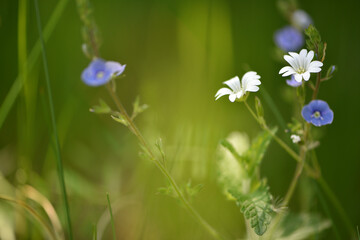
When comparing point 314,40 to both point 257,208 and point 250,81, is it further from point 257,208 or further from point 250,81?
point 257,208

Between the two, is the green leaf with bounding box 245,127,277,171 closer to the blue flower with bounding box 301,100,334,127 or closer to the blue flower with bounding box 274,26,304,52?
the blue flower with bounding box 301,100,334,127

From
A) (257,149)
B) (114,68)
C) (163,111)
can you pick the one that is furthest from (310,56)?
(163,111)

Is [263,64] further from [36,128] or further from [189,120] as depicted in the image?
[36,128]

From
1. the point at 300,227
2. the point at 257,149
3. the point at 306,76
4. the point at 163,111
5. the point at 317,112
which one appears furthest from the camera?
the point at 163,111

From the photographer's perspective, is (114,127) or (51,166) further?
(114,127)

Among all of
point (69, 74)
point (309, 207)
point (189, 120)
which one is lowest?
point (309, 207)

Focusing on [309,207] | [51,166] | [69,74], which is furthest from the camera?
[69,74]

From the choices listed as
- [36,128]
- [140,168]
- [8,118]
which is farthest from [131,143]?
[8,118]
